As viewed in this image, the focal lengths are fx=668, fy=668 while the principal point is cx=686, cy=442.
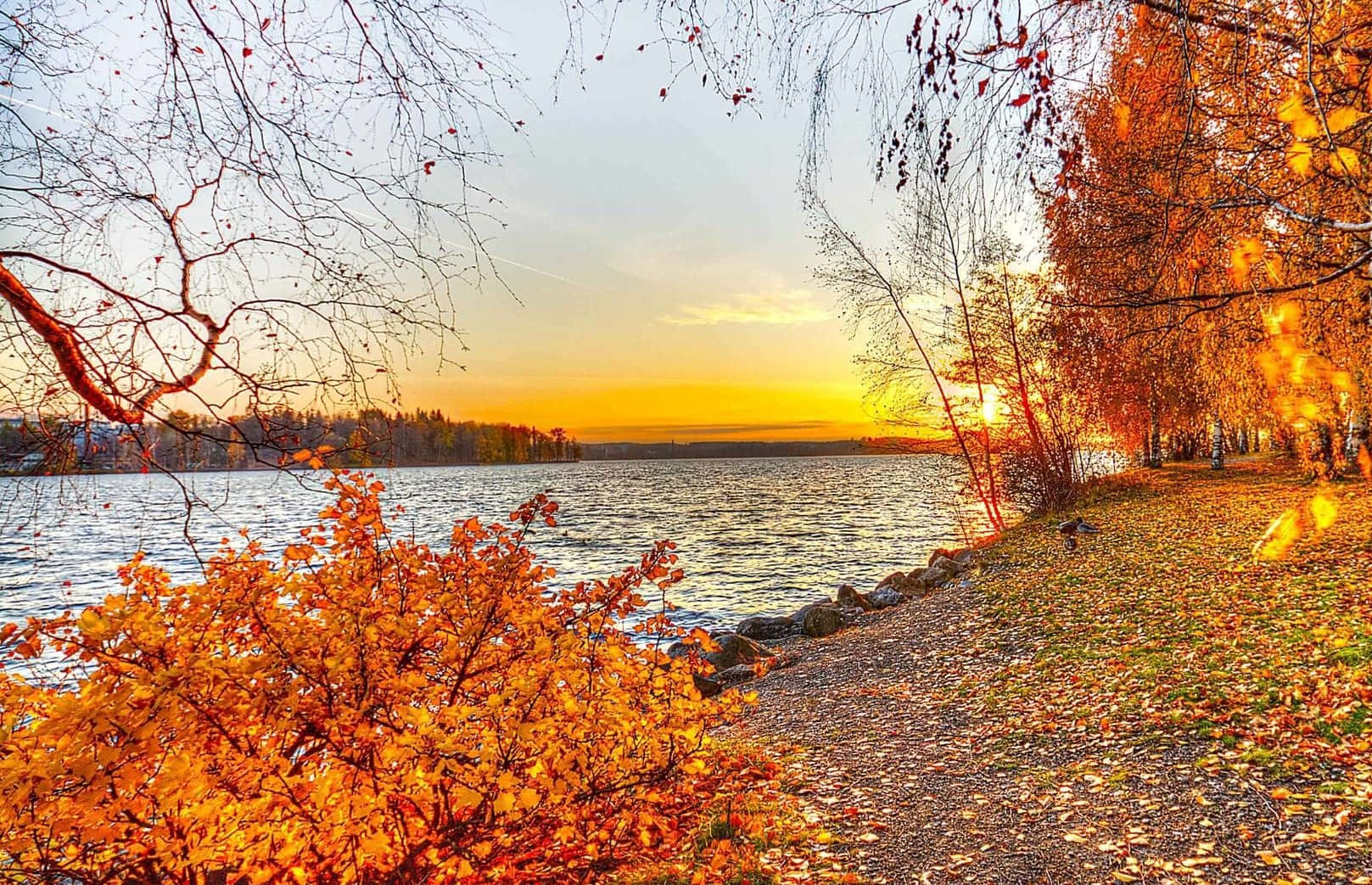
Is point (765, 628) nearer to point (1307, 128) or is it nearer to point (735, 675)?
point (735, 675)

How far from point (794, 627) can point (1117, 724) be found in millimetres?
8085

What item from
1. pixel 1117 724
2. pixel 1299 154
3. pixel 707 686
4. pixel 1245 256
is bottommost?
pixel 707 686

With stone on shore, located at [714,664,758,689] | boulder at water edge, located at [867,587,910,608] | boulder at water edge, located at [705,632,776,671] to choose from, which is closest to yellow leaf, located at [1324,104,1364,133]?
stone on shore, located at [714,664,758,689]

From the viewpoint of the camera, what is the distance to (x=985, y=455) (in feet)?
58.0

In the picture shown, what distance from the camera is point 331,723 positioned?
2.96 meters

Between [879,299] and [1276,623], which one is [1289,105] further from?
[879,299]

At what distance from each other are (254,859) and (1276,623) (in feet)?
29.1

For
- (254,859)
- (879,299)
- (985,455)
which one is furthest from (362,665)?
(985,455)

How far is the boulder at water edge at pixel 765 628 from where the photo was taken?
13344 millimetres

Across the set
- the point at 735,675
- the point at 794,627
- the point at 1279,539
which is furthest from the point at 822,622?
the point at 1279,539

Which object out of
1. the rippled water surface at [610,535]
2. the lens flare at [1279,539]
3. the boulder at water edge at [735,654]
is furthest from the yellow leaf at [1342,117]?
the boulder at water edge at [735,654]

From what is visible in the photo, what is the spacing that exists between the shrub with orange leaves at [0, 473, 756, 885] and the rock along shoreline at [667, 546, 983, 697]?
6763 millimetres

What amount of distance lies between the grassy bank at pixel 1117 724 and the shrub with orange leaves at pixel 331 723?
7.32 feet

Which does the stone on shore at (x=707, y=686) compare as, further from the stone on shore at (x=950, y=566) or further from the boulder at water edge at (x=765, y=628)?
the stone on shore at (x=950, y=566)
